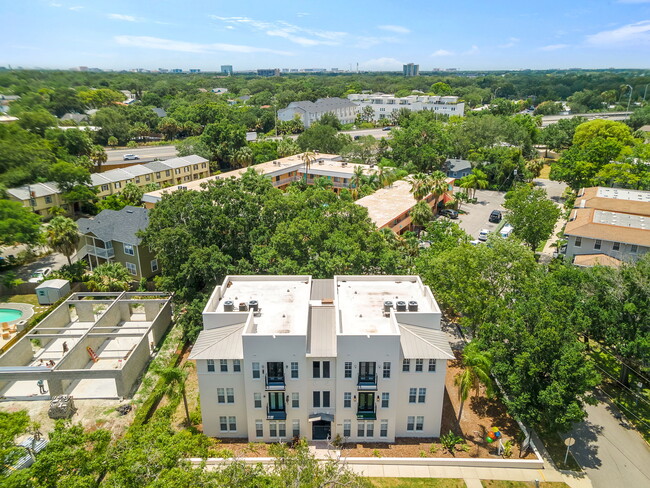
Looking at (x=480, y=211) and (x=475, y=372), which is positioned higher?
(x=475, y=372)

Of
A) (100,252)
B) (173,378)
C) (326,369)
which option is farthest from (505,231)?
(100,252)

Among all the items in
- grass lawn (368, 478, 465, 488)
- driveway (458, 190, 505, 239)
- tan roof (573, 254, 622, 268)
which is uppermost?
tan roof (573, 254, 622, 268)

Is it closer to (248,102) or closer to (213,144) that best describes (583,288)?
(213,144)

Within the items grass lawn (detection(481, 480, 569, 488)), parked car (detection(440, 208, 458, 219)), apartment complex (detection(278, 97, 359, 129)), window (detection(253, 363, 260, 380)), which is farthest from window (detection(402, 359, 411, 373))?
apartment complex (detection(278, 97, 359, 129))

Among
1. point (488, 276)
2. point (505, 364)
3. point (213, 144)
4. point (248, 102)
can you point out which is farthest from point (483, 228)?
point (248, 102)

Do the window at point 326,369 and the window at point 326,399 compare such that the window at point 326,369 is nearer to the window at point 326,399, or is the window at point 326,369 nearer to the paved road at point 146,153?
the window at point 326,399

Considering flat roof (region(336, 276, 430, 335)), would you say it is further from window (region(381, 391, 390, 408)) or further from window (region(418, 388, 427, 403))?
window (region(418, 388, 427, 403))

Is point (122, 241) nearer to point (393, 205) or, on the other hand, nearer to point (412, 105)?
point (393, 205)
